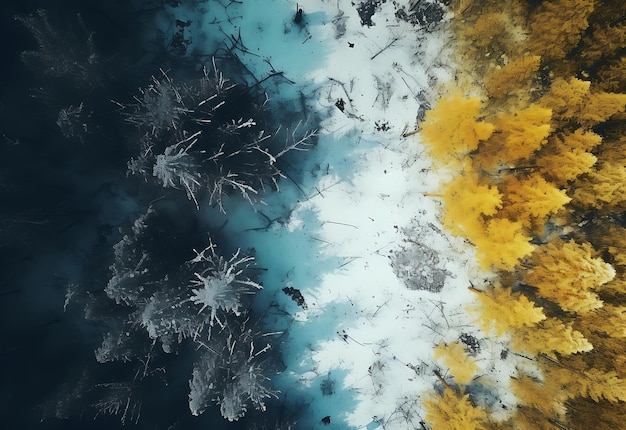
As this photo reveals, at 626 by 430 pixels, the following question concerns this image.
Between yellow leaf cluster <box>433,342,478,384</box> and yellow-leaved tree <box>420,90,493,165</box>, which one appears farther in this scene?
yellow leaf cluster <box>433,342,478,384</box>

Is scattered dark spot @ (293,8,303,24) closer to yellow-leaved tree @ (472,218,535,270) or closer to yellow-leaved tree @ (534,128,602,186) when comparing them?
yellow-leaved tree @ (534,128,602,186)

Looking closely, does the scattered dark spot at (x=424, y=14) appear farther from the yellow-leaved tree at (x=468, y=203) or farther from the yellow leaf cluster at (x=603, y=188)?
the yellow leaf cluster at (x=603, y=188)

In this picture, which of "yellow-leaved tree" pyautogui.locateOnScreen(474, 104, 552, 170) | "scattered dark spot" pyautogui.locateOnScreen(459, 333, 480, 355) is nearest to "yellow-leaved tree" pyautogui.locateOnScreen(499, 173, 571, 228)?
"yellow-leaved tree" pyautogui.locateOnScreen(474, 104, 552, 170)

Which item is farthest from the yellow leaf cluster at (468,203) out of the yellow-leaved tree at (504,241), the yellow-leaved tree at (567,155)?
the yellow-leaved tree at (567,155)

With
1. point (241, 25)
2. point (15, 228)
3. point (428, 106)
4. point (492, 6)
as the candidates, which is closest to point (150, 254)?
point (15, 228)

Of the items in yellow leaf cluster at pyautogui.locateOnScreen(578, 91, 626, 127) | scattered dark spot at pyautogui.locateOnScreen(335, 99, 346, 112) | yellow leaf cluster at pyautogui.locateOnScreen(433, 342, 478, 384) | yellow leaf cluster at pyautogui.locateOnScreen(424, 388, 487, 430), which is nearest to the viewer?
yellow leaf cluster at pyautogui.locateOnScreen(578, 91, 626, 127)

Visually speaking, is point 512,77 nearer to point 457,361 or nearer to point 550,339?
point 550,339
